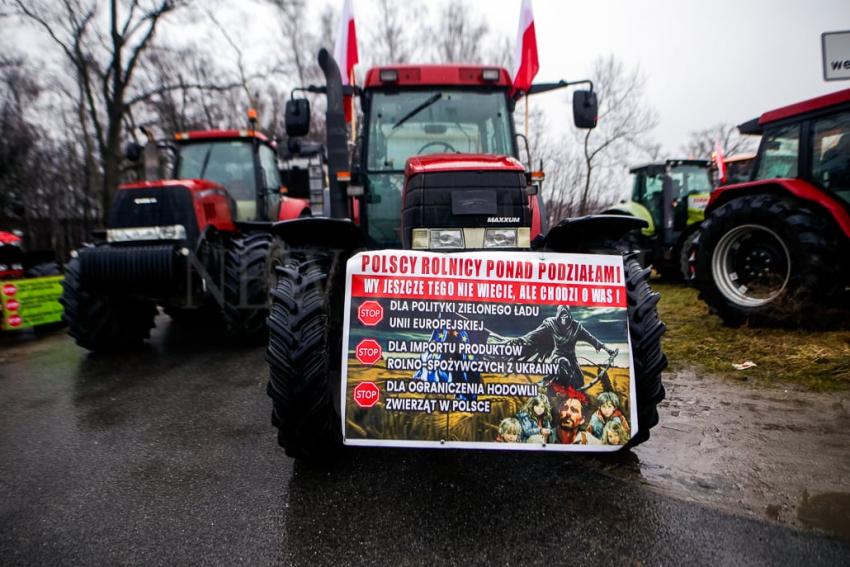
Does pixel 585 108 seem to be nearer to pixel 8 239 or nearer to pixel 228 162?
pixel 228 162

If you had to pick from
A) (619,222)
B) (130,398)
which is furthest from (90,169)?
(619,222)

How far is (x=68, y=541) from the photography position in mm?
2047

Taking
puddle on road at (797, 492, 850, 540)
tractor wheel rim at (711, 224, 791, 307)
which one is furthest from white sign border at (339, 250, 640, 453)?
tractor wheel rim at (711, 224, 791, 307)

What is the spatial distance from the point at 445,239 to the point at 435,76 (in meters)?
1.71

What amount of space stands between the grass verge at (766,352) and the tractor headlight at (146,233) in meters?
4.75

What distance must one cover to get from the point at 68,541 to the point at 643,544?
7.49 feet

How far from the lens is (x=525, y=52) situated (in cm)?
442

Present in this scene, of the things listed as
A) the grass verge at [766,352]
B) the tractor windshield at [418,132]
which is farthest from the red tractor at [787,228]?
the tractor windshield at [418,132]

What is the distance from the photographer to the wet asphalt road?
6.27 feet

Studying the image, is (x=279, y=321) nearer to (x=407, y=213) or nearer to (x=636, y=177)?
(x=407, y=213)

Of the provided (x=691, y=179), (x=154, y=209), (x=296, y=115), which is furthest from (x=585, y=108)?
(x=691, y=179)

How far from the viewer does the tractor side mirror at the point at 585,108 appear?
387 cm

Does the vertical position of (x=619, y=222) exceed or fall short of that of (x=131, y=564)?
it exceeds it

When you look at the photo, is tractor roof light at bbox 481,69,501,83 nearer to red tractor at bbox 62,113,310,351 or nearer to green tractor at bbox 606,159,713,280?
red tractor at bbox 62,113,310,351
